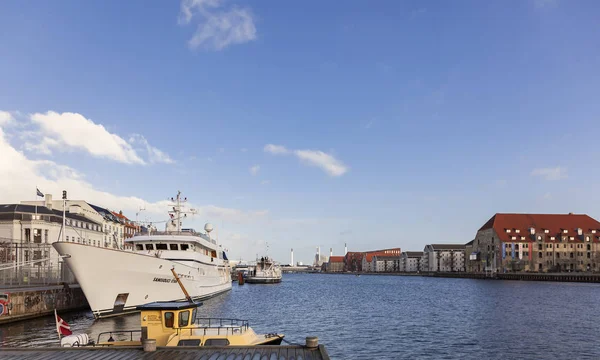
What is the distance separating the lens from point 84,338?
22531mm

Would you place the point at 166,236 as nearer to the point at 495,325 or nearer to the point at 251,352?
the point at 495,325

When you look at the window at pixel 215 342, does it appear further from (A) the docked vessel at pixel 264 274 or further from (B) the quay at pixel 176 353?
(A) the docked vessel at pixel 264 274

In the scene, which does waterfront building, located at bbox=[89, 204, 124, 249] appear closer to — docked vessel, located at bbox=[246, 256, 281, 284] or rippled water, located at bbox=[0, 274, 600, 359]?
docked vessel, located at bbox=[246, 256, 281, 284]

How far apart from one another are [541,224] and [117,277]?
556 feet

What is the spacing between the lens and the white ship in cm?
3950

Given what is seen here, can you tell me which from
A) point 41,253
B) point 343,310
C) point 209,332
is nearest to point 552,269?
point 343,310

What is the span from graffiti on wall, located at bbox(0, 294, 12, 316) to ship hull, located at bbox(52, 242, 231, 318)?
502cm

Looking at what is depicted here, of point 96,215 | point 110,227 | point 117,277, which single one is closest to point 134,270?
point 117,277

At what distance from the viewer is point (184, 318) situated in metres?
21.9

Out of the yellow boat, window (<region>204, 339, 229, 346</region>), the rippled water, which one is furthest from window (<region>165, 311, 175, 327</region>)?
the rippled water

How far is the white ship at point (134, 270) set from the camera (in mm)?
39500

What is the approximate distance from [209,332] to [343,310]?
39000 millimetres

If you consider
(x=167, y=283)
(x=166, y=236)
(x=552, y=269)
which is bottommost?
(x=552, y=269)

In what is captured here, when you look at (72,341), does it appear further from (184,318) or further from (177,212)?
(177,212)
